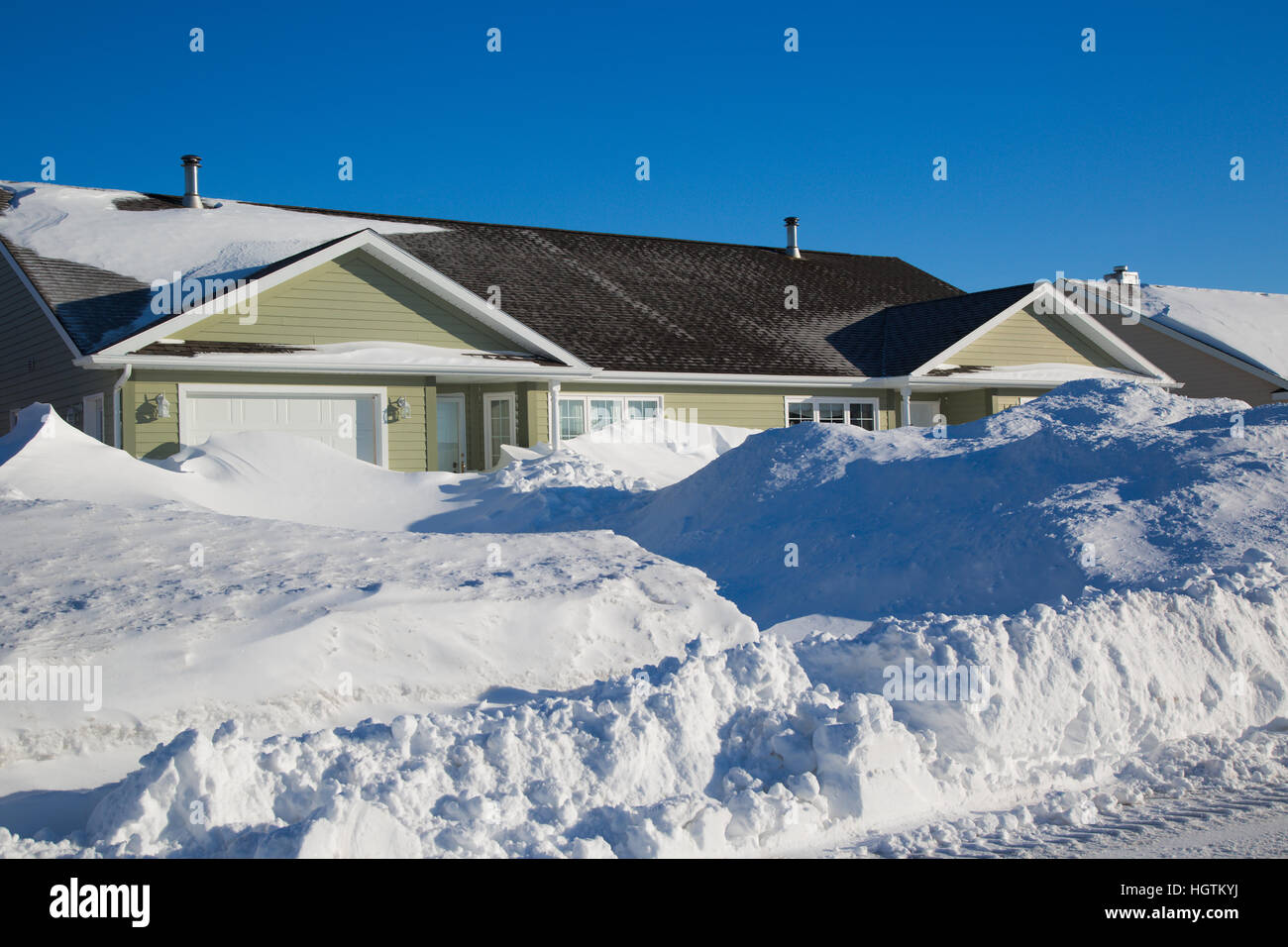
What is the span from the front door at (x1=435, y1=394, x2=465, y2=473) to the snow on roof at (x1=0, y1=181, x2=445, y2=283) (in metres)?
3.35

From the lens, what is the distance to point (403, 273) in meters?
17.4

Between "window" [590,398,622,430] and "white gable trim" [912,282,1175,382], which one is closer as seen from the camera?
"window" [590,398,622,430]

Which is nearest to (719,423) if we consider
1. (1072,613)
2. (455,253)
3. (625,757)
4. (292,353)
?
(455,253)

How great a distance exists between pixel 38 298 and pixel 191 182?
557 cm

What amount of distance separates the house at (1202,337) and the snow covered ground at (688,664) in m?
15.3

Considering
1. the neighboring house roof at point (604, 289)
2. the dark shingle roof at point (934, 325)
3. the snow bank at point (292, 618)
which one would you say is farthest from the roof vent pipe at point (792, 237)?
the snow bank at point (292, 618)

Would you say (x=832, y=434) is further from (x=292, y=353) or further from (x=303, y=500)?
(x=292, y=353)

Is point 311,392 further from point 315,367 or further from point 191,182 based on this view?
point 191,182

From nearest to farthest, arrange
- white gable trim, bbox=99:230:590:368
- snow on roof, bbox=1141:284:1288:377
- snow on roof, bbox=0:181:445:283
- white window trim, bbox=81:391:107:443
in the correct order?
white gable trim, bbox=99:230:590:368, white window trim, bbox=81:391:107:443, snow on roof, bbox=0:181:445:283, snow on roof, bbox=1141:284:1288:377

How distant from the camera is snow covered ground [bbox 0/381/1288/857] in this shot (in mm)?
5191

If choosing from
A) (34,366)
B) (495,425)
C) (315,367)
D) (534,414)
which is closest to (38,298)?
(34,366)

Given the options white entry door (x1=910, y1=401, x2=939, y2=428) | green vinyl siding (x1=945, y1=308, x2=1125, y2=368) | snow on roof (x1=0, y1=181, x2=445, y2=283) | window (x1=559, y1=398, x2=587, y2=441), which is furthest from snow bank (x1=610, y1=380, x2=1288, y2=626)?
white entry door (x1=910, y1=401, x2=939, y2=428)

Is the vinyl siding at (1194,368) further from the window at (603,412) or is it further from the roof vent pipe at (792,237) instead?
the window at (603,412)

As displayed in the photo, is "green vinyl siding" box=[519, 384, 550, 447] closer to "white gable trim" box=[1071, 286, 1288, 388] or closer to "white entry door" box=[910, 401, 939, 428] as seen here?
"white entry door" box=[910, 401, 939, 428]
